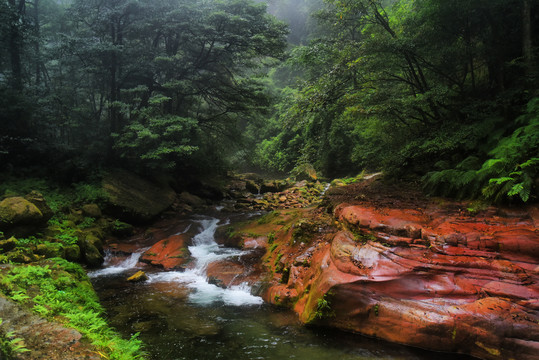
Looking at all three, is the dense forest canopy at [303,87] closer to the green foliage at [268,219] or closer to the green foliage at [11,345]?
the green foliage at [268,219]

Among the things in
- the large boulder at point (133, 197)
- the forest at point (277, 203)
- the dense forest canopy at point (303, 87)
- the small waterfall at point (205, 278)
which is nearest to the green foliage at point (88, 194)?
the forest at point (277, 203)

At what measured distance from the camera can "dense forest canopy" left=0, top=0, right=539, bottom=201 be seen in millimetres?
7074

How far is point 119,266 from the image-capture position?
29.8 feet

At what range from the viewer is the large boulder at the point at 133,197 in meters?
12.2

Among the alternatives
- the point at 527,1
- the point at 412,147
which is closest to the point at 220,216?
the point at 412,147

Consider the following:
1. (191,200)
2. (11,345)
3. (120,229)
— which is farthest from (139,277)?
(191,200)

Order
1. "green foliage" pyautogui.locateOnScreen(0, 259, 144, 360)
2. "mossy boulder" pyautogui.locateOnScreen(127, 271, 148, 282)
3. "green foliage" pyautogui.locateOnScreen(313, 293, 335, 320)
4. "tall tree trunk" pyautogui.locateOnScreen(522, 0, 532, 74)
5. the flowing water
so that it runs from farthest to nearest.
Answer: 1. "mossy boulder" pyautogui.locateOnScreen(127, 271, 148, 282)
2. "tall tree trunk" pyautogui.locateOnScreen(522, 0, 532, 74)
3. "green foliage" pyautogui.locateOnScreen(313, 293, 335, 320)
4. the flowing water
5. "green foliage" pyautogui.locateOnScreen(0, 259, 144, 360)

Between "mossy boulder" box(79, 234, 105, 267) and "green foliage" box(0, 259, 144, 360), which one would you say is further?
"mossy boulder" box(79, 234, 105, 267)

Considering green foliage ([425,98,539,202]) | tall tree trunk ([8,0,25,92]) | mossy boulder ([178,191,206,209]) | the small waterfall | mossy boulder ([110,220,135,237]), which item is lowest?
the small waterfall

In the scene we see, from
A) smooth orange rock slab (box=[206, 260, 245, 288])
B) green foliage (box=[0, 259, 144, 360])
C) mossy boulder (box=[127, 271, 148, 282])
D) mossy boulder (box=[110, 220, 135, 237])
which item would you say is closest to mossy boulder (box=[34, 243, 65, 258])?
green foliage (box=[0, 259, 144, 360])

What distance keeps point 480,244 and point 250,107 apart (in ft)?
44.5

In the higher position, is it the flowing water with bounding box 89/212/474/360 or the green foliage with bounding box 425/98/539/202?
the green foliage with bounding box 425/98/539/202

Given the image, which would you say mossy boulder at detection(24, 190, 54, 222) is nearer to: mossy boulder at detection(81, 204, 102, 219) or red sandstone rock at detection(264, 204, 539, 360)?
mossy boulder at detection(81, 204, 102, 219)

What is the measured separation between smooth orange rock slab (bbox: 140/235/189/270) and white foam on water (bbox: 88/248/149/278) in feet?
1.04
